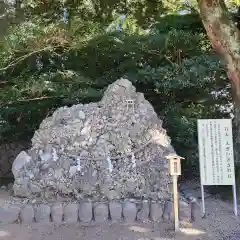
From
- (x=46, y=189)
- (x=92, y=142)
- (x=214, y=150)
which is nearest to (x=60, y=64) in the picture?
(x=92, y=142)

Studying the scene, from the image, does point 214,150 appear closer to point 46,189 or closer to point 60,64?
point 46,189

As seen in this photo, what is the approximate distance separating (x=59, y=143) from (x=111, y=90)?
900mm

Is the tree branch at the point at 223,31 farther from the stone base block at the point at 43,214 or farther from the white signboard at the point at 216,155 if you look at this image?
the stone base block at the point at 43,214

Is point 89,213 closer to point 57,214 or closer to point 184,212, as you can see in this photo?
point 57,214

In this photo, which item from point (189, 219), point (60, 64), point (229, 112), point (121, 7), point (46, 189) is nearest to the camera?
point (189, 219)

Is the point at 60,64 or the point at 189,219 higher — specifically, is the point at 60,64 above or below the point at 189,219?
above

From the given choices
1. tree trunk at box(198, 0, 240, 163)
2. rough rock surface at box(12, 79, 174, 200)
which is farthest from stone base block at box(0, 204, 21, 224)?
tree trunk at box(198, 0, 240, 163)

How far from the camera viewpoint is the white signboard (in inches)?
163

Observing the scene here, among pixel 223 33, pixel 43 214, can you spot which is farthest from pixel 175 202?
A: pixel 223 33

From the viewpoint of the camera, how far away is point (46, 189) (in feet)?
14.2

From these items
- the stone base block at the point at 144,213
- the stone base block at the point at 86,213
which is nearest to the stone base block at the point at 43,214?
the stone base block at the point at 86,213

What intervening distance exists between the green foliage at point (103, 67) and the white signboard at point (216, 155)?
847 mm

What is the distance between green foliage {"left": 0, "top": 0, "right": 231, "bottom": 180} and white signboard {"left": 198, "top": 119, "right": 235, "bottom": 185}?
847 millimetres

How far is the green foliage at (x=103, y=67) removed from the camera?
5.06m
